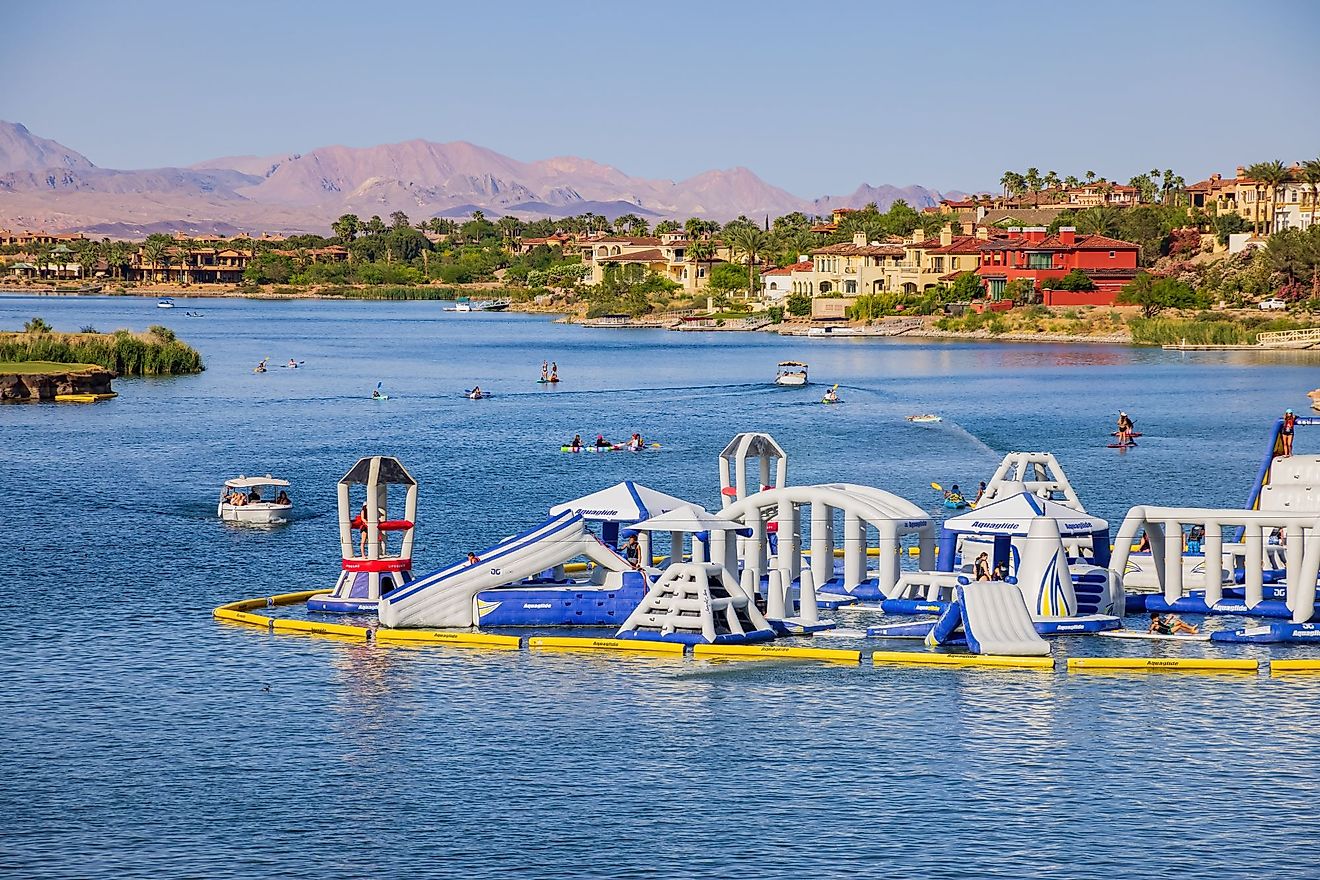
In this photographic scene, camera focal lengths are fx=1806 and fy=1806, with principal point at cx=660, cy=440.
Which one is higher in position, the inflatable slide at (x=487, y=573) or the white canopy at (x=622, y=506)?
the white canopy at (x=622, y=506)

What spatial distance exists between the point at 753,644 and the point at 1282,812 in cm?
1462

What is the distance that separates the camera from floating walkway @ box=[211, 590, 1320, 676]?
138ft

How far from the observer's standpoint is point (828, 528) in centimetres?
5053

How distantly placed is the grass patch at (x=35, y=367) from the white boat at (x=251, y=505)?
194ft

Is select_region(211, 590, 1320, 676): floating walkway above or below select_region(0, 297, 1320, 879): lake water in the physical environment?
above

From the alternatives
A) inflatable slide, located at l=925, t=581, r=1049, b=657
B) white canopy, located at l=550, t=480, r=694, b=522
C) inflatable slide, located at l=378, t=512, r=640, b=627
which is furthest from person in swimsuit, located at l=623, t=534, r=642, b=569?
inflatable slide, located at l=925, t=581, r=1049, b=657

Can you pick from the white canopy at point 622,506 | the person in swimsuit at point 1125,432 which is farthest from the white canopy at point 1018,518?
the person in swimsuit at point 1125,432

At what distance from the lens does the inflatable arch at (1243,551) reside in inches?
1815

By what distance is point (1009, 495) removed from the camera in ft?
166

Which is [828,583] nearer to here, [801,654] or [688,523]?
[688,523]

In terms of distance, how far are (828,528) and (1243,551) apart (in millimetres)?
11769

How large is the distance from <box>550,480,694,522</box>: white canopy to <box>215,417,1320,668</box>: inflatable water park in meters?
0.05

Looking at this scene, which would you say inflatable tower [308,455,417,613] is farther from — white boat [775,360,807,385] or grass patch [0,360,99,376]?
white boat [775,360,807,385]

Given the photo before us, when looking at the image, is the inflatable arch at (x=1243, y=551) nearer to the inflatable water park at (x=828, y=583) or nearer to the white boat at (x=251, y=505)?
the inflatable water park at (x=828, y=583)
